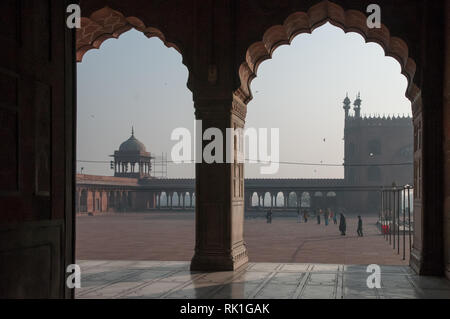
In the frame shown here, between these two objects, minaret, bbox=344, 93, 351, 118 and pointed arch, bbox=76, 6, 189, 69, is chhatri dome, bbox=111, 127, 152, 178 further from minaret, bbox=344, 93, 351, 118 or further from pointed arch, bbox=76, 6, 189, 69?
pointed arch, bbox=76, 6, 189, 69

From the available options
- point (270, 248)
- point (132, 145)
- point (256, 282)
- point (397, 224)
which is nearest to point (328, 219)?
point (397, 224)

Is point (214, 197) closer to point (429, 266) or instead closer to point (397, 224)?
point (429, 266)

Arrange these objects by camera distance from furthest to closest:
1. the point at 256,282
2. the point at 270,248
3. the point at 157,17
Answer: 1. the point at 270,248
2. the point at 157,17
3. the point at 256,282

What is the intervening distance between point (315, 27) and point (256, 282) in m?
4.76

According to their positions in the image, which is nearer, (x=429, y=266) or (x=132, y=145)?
(x=429, y=266)

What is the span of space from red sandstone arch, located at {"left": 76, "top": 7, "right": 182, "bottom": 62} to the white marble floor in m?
3.86

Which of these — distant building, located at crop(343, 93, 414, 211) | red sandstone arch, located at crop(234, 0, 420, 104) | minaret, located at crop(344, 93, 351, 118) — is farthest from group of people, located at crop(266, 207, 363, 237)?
minaret, located at crop(344, 93, 351, 118)

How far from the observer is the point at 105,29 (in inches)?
386

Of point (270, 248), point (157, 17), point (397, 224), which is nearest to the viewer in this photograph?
point (157, 17)

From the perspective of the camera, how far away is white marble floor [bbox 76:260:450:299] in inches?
259

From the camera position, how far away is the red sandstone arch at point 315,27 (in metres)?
8.66

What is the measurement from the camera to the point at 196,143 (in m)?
8.77
